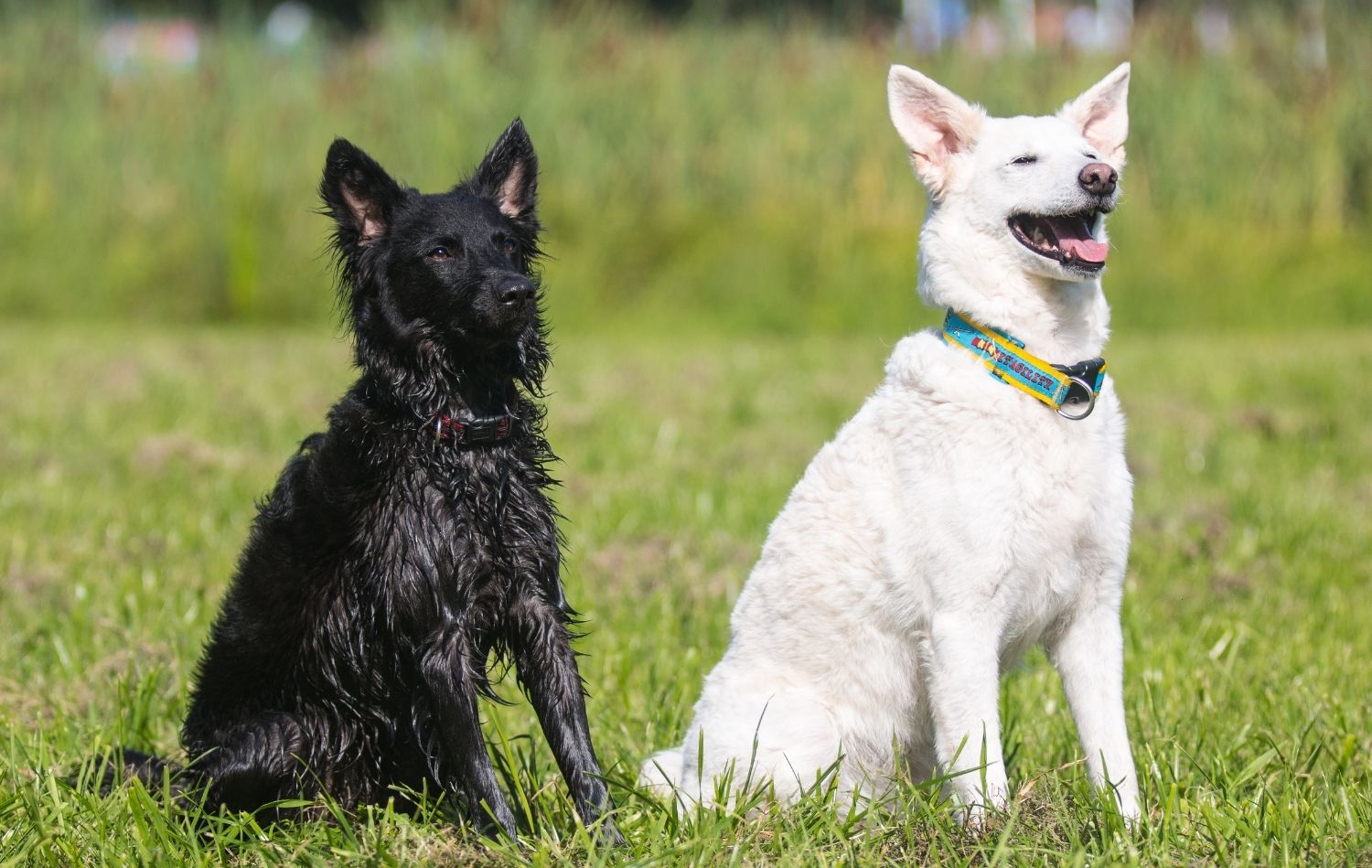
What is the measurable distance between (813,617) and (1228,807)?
1.00 meters

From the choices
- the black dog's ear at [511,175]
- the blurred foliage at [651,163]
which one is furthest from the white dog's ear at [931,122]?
the blurred foliage at [651,163]

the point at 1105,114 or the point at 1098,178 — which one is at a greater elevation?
the point at 1105,114

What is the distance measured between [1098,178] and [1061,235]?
0.18 metres

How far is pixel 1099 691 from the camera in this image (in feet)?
10.8

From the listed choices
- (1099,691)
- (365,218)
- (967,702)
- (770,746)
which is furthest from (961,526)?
(365,218)

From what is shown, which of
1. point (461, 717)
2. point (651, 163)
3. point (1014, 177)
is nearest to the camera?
point (461, 717)

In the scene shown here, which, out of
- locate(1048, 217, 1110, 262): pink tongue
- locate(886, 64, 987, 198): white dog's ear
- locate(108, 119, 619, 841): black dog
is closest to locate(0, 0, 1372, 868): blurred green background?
locate(108, 119, 619, 841): black dog

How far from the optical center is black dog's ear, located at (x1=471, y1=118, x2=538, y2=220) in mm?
3586

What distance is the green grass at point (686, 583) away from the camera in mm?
3117

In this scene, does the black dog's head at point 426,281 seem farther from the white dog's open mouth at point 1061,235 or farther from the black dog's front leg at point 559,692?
the white dog's open mouth at point 1061,235

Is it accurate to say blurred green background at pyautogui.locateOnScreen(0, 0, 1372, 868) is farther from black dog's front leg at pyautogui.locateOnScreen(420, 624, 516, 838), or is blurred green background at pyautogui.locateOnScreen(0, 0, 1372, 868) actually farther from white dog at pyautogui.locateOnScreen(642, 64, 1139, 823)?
white dog at pyautogui.locateOnScreen(642, 64, 1139, 823)

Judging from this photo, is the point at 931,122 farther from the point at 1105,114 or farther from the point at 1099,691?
the point at 1099,691

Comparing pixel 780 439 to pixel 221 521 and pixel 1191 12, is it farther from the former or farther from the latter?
pixel 1191 12

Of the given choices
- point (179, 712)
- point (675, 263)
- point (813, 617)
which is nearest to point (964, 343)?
point (813, 617)
